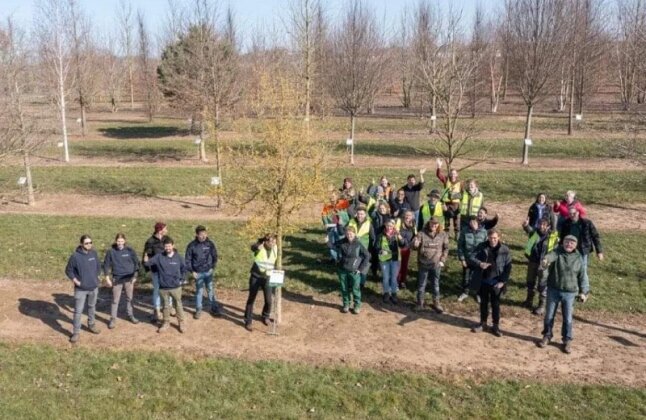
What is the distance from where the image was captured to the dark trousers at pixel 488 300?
10258 millimetres

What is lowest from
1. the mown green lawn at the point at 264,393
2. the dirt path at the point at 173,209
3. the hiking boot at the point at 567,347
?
the mown green lawn at the point at 264,393

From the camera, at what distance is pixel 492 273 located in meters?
10.2

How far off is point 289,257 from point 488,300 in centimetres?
556

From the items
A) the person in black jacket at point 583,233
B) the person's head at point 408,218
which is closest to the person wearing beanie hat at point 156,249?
the person's head at point 408,218

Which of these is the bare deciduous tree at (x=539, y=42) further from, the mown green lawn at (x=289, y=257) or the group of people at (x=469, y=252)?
the group of people at (x=469, y=252)

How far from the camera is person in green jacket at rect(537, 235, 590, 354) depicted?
959 cm

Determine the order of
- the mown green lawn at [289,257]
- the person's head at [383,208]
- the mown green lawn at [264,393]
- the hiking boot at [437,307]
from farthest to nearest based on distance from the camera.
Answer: the person's head at [383,208], the mown green lawn at [289,257], the hiking boot at [437,307], the mown green lawn at [264,393]

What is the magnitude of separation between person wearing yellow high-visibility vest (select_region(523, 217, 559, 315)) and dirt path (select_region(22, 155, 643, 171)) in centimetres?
1442

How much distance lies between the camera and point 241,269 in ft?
45.5

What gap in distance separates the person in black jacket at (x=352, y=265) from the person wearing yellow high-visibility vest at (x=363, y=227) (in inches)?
16.5

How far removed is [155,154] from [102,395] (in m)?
25.2

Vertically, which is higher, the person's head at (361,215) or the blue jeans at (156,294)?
the person's head at (361,215)

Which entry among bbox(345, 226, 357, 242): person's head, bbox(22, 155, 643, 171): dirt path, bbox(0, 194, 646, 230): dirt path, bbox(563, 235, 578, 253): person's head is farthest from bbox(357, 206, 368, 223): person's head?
bbox(22, 155, 643, 171): dirt path

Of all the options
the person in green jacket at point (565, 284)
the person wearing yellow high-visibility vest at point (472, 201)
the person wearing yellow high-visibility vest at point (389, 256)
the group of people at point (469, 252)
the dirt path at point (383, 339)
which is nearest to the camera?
the dirt path at point (383, 339)
